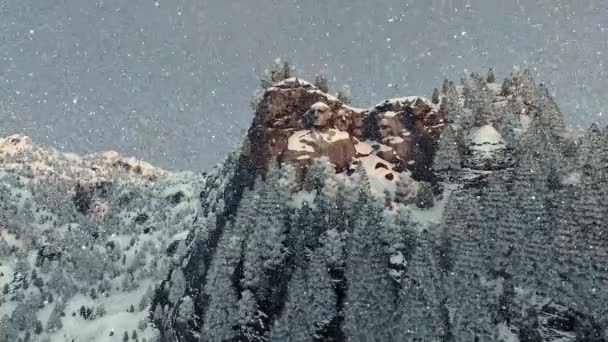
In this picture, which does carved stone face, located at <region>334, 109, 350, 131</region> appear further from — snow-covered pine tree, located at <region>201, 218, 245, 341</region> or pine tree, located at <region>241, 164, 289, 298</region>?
snow-covered pine tree, located at <region>201, 218, 245, 341</region>

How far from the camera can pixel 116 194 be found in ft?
372

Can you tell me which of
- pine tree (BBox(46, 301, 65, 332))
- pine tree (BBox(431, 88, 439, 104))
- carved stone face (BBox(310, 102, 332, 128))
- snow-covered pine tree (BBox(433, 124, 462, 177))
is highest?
pine tree (BBox(431, 88, 439, 104))

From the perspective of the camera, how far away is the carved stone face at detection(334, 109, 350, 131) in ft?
197

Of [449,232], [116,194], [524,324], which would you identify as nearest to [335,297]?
[449,232]

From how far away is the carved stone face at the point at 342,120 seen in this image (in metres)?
60.1

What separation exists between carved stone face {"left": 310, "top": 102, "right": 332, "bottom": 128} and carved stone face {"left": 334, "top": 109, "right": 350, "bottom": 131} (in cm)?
166

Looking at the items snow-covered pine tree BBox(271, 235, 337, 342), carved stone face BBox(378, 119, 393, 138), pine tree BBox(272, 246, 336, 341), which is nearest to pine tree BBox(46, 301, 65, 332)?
snow-covered pine tree BBox(271, 235, 337, 342)

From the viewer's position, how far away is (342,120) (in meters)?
60.8

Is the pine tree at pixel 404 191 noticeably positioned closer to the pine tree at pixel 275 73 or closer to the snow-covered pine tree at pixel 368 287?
the snow-covered pine tree at pixel 368 287

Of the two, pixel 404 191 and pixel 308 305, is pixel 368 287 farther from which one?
pixel 404 191

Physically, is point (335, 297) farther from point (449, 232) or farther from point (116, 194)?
point (116, 194)

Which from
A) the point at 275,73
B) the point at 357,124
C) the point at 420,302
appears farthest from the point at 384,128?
the point at 420,302

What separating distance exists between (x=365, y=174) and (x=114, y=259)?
49.5m

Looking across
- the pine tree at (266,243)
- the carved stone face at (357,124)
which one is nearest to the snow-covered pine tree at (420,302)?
the pine tree at (266,243)
